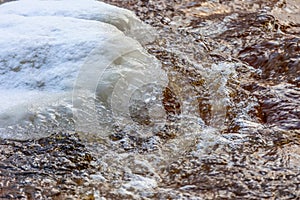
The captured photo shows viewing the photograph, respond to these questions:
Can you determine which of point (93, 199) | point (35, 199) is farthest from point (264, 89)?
point (35, 199)

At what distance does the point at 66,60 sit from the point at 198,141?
60 cm

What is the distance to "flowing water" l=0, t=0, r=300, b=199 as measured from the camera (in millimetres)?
1412

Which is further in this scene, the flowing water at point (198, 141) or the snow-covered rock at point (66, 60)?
the snow-covered rock at point (66, 60)

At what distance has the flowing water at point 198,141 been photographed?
55.6 inches

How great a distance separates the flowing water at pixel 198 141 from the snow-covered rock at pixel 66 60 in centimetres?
8

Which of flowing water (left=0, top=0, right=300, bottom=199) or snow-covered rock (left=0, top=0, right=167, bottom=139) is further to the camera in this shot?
snow-covered rock (left=0, top=0, right=167, bottom=139)

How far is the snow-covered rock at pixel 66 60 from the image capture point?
174cm

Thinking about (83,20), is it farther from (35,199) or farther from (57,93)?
(35,199)

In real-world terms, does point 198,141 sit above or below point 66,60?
below

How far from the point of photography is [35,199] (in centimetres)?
137

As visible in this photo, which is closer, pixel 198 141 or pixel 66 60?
pixel 198 141

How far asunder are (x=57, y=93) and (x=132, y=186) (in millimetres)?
517

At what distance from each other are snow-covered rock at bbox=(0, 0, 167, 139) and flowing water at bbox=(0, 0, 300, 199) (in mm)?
78

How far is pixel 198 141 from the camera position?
161 cm
